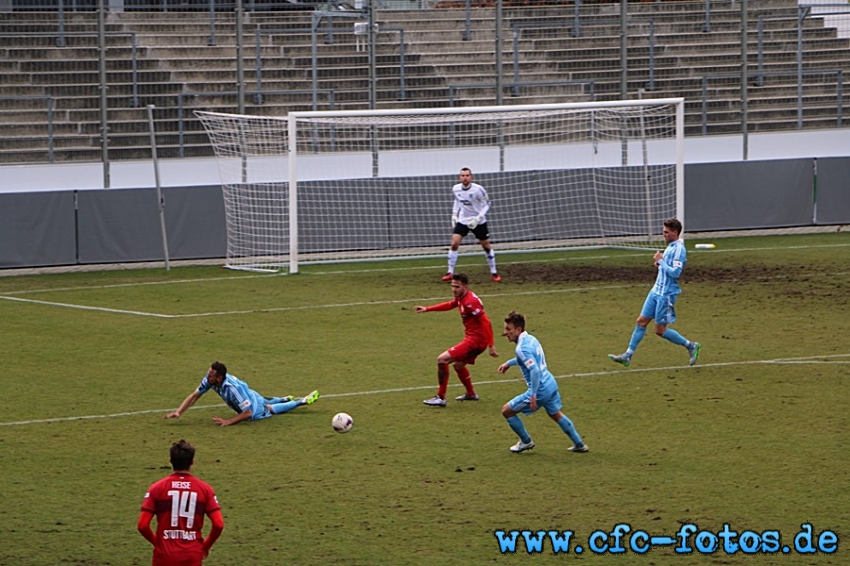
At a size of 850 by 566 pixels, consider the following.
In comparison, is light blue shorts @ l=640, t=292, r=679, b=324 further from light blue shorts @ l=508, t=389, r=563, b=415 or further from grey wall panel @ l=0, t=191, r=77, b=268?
grey wall panel @ l=0, t=191, r=77, b=268

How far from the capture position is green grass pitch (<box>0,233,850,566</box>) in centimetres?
953

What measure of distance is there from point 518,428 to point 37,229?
1654 centimetres

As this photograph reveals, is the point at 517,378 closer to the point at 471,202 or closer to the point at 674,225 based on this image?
the point at 674,225

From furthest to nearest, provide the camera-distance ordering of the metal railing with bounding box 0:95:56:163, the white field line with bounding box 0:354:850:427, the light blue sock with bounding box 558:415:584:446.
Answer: the metal railing with bounding box 0:95:56:163 → the white field line with bounding box 0:354:850:427 → the light blue sock with bounding box 558:415:584:446

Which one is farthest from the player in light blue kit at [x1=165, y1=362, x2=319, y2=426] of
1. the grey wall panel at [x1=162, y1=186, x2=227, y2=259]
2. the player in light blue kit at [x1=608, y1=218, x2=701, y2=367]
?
the grey wall panel at [x1=162, y1=186, x2=227, y2=259]

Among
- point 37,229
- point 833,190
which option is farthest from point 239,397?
point 833,190

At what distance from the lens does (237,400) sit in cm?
1287

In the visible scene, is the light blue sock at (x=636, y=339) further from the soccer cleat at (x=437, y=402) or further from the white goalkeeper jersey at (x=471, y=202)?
the white goalkeeper jersey at (x=471, y=202)

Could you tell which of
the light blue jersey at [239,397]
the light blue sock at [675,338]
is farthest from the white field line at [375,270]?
the light blue jersey at [239,397]

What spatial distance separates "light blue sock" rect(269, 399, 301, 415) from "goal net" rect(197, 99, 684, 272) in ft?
41.5

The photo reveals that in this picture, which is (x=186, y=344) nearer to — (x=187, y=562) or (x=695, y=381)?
(x=695, y=381)

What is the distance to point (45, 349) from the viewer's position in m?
17.1

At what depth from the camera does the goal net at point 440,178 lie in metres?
27.3

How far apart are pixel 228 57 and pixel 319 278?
9.47 m
